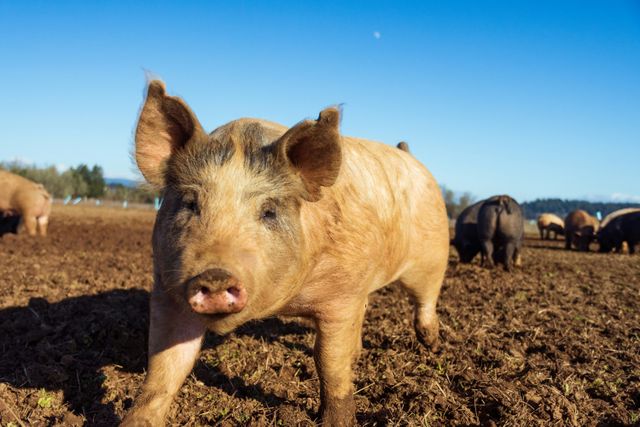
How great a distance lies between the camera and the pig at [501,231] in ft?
41.2

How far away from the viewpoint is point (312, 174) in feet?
10.1

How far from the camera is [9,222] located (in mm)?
16938

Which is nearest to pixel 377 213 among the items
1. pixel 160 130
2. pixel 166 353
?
pixel 160 130

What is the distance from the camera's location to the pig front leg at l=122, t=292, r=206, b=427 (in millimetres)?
3066

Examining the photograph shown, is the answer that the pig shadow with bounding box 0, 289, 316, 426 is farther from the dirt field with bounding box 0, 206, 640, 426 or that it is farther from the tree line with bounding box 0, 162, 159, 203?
the tree line with bounding box 0, 162, 159, 203

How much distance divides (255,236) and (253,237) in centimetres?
2

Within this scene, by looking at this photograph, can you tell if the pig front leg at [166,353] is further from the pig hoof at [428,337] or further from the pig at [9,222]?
the pig at [9,222]

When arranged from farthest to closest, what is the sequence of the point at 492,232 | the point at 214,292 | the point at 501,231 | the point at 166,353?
1. the point at 492,232
2. the point at 501,231
3. the point at 166,353
4. the point at 214,292

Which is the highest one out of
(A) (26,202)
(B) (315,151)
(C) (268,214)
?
(B) (315,151)

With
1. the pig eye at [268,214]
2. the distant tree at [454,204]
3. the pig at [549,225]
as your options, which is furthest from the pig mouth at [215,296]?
the distant tree at [454,204]

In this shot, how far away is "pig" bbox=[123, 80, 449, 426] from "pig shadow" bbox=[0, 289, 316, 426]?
710 millimetres

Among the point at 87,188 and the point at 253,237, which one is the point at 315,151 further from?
the point at 87,188

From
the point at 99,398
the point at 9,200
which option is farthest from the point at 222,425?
the point at 9,200

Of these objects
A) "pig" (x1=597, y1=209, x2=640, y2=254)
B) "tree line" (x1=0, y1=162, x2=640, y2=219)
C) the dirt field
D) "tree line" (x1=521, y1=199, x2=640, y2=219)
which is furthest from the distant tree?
the dirt field
